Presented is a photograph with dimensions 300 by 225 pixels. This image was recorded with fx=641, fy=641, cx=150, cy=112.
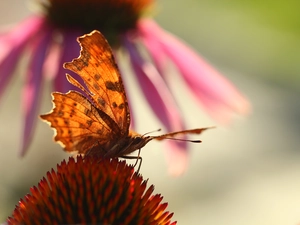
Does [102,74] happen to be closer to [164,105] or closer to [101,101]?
[101,101]

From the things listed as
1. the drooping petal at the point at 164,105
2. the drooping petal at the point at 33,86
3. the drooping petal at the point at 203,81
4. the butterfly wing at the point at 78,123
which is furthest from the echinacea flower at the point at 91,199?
the drooping petal at the point at 203,81

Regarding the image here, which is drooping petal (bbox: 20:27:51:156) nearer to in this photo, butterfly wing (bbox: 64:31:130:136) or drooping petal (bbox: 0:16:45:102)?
drooping petal (bbox: 0:16:45:102)

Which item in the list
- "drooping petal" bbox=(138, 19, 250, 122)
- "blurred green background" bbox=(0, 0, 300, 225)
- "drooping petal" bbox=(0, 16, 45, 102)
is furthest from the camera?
"blurred green background" bbox=(0, 0, 300, 225)

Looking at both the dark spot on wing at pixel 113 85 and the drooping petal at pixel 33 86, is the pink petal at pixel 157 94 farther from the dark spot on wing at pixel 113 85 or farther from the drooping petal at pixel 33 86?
the dark spot on wing at pixel 113 85

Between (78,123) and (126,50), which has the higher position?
(126,50)

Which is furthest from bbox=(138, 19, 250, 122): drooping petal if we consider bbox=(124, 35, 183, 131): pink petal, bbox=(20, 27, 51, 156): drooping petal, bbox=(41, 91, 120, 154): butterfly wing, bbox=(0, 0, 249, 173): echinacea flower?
bbox=(41, 91, 120, 154): butterfly wing

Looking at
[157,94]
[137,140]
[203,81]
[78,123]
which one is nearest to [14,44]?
[157,94]
